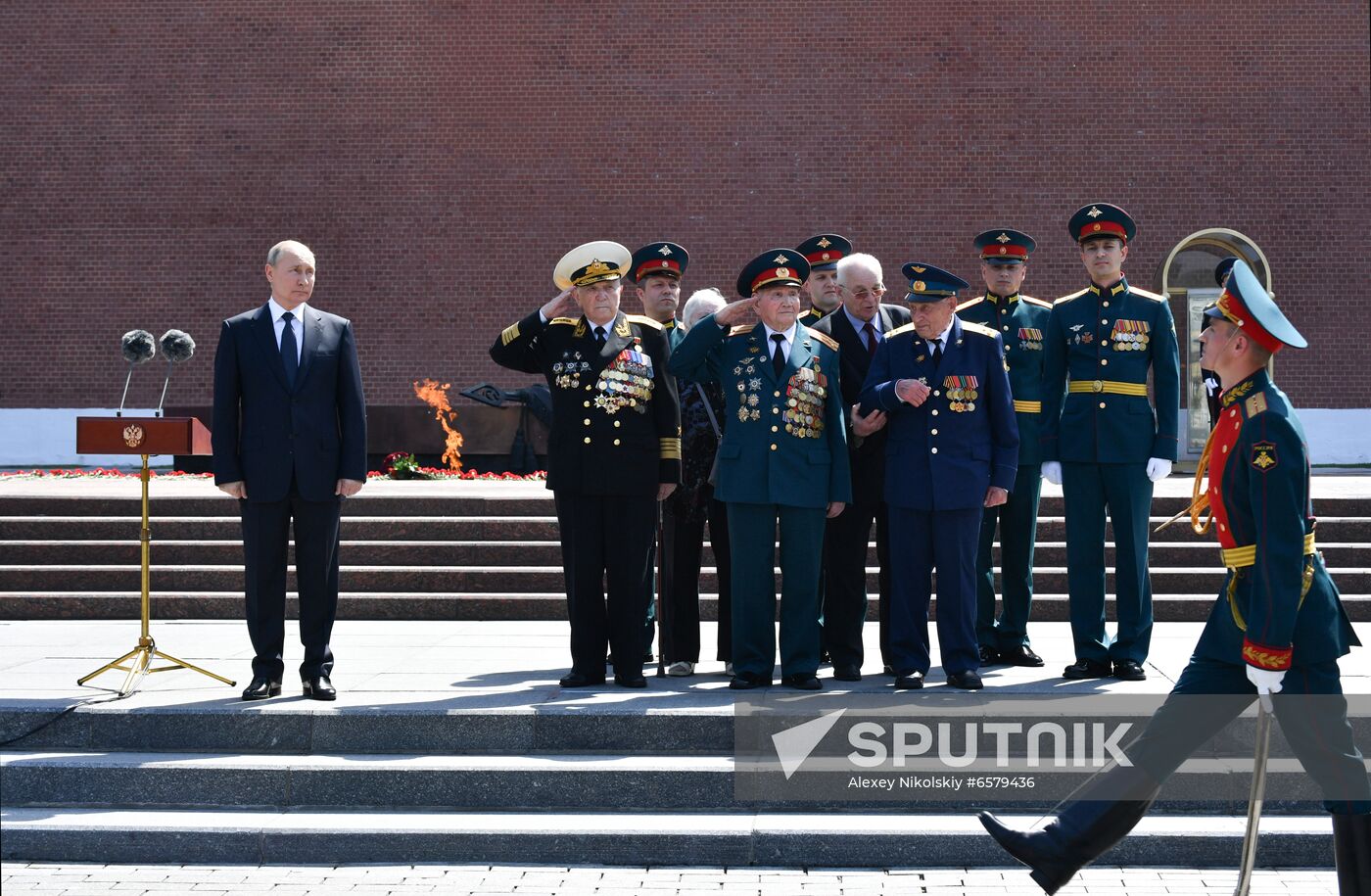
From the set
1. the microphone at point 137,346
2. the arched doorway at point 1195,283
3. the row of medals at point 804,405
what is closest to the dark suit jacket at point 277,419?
the row of medals at point 804,405

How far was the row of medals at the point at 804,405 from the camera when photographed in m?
5.45

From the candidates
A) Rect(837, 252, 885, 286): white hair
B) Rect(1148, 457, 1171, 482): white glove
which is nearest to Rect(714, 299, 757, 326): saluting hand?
Rect(837, 252, 885, 286): white hair

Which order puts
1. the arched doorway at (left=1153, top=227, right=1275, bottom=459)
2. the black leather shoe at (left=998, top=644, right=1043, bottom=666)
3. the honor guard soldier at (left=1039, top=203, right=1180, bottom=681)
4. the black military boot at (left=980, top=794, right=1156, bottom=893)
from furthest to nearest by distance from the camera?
the arched doorway at (left=1153, top=227, right=1275, bottom=459) < the black leather shoe at (left=998, top=644, right=1043, bottom=666) < the honor guard soldier at (left=1039, top=203, right=1180, bottom=681) < the black military boot at (left=980, top=794, right=1156, bottom=893)

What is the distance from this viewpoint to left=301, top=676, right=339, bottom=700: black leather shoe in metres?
5.18

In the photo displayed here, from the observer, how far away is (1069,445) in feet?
18.8

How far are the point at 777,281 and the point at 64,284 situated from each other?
14087 millimetres

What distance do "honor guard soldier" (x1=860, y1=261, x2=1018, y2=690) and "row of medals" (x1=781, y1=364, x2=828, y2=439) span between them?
23 cm

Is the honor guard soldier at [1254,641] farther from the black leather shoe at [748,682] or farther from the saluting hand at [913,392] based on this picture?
the black leather shoe at [748,682]

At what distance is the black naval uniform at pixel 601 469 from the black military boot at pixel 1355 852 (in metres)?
2.88

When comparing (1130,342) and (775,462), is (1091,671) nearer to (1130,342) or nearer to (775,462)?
(1130,342)

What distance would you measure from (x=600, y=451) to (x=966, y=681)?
67.5 inches

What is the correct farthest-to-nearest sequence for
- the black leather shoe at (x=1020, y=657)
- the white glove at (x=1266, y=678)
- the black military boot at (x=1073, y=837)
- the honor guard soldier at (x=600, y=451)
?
the black leather shoe at (x=1020, y=657) < the honor guard soldier at (x=600, y=451) < the black military boot at (x=1073, y=837) < the white glove at (x=1266, y=678)

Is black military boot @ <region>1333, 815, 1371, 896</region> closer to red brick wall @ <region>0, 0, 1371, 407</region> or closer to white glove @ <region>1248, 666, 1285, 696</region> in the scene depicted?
white glove @ <region>1248, 666, 1285, 696</region>

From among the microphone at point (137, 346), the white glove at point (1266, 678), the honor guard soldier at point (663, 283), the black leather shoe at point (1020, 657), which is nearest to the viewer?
the white glove at point (1266, 678)
